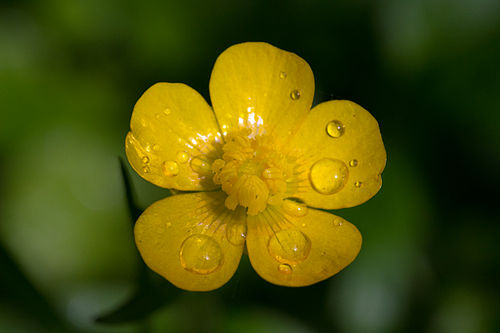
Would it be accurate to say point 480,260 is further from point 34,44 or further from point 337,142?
point 34,44

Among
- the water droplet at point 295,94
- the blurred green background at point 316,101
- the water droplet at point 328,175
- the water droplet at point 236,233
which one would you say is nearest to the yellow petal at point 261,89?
the water droplet at point 295,94

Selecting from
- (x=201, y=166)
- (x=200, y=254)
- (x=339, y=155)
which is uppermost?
(x=339, y=155)

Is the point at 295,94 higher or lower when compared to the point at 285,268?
higher

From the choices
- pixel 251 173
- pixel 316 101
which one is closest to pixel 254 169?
pixel 251 173

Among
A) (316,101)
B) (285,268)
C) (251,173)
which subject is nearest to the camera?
(285,268)

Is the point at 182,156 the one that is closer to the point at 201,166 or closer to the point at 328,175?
the point at 201,166

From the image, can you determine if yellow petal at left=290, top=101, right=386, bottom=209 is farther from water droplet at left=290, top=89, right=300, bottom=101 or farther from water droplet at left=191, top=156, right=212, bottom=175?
water droplet at left=191, top=156, right=212, bottom=175

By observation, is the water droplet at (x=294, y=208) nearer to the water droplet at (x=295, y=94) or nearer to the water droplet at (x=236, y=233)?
the water droplet at (x=236, y=233)
